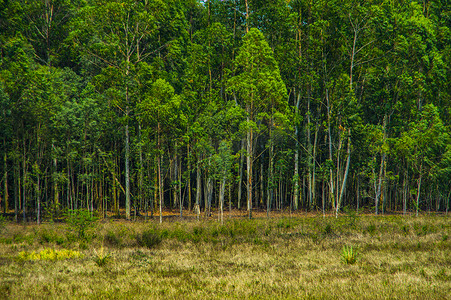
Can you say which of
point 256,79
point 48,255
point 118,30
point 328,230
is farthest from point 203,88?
point 48,255

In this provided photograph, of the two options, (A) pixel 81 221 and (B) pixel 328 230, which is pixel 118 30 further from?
(B) pixel 328 230

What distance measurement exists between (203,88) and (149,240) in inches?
644

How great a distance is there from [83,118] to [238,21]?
17834mm

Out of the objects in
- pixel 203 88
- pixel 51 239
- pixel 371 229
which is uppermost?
pixel 203 88

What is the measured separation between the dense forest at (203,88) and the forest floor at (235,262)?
7.03m

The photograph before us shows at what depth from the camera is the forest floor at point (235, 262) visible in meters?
7.94

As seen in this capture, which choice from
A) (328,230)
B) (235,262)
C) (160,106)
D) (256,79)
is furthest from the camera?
(256,79)

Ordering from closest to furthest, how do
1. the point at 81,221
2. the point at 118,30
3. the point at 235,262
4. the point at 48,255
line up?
the point at 235,262 → the point at 48,255 → the point at 81,221 → the point at 118,30

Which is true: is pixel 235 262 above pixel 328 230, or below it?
above

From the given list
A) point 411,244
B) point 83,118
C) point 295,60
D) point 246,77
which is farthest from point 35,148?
point 411,244

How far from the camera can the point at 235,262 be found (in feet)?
37.1

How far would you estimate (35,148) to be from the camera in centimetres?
2356

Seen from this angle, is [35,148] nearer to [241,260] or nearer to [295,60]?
[241,260]

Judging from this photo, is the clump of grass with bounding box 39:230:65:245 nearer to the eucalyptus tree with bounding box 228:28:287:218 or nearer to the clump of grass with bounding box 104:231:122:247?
the clump of grass with bounding box 104:231:122:247
